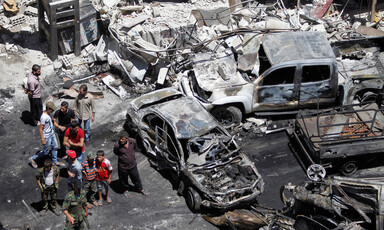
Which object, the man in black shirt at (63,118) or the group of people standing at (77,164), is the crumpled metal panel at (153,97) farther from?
the man in black shirt at (63,118)

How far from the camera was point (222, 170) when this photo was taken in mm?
10492

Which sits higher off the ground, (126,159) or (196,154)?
(126,159)

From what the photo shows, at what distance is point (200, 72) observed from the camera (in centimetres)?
1257

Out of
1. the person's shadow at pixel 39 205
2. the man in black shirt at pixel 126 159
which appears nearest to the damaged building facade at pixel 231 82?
the man in black shirt at pixel 126 159

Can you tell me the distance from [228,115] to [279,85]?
1516 millimetres

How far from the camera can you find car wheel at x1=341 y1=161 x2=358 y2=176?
1125cm

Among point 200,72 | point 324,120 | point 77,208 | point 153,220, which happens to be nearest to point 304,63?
point 324,120

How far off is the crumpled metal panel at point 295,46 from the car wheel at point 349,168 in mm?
2823

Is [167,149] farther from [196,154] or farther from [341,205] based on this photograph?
[341,205]

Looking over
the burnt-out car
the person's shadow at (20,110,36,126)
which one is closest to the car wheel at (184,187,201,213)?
the burnt-out car

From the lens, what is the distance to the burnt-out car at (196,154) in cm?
1005

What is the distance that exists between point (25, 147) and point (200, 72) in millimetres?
4756

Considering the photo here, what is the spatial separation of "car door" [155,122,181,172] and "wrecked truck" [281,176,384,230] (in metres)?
2.77

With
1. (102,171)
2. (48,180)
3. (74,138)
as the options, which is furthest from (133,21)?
(48,180)
